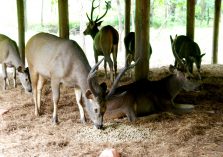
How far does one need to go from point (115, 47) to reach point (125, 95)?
3728mm

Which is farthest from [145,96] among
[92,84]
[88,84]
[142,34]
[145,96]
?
[88,84]

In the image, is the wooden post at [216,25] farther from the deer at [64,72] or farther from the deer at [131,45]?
the deer at [64,72]

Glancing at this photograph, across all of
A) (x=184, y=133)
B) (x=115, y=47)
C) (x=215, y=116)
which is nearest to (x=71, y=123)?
(x=184, y=133)

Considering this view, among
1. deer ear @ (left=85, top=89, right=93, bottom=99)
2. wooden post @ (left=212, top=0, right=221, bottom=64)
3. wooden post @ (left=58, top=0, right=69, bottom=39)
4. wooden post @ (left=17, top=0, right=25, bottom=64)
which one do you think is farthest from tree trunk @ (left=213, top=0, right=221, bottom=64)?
deer ear @ (left=85, top=89, right=93, bottom=99)

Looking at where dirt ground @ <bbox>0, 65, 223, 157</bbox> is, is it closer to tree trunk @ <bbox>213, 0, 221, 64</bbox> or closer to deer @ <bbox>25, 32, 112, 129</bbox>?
deer @ <bbox>25, 32, 112, 129</bbox>

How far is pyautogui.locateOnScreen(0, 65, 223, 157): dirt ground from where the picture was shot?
5457 mm

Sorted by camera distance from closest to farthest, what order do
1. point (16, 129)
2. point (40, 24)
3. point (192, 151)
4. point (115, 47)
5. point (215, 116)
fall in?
1. point (192, 151)
2. point (16, 129)
3. point (215, 116)
4. point (115, 47)
5. point (40, 24)

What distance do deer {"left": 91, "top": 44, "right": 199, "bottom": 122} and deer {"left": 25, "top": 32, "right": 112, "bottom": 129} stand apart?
58 cm

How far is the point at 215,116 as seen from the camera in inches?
277

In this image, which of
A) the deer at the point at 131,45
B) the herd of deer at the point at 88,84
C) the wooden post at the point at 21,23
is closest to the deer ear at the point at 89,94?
the herd of deer at the point at 88,84

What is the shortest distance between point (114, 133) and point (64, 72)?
1.28 metres

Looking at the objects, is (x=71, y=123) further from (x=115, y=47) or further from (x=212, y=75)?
(x=212, y=75)

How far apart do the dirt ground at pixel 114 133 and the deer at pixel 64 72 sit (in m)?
0.29

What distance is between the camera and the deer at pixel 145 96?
22.9 feet
